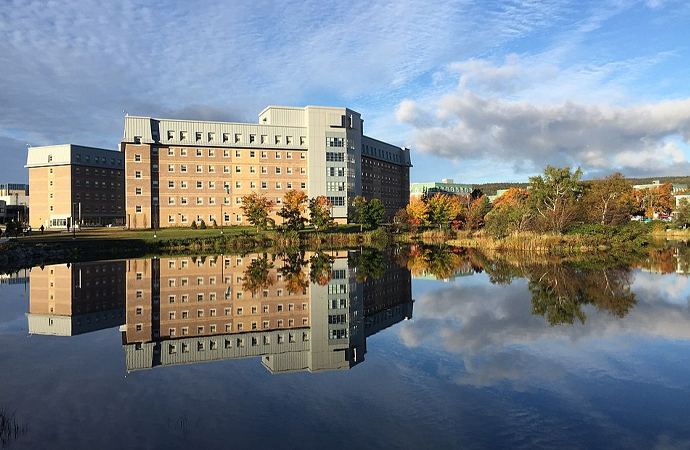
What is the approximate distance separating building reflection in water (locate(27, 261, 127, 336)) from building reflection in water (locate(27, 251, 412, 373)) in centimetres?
4

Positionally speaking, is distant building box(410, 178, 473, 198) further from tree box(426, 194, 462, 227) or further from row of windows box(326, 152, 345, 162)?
row of windows box(326, 152, 345, 162)

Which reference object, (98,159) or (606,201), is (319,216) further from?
(98,159)

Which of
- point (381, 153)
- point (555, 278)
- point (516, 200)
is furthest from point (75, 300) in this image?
point (381, 153)

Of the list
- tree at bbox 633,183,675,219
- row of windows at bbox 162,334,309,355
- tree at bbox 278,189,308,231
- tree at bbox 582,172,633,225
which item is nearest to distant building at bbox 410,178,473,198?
tree at bbox 633,183,675,219

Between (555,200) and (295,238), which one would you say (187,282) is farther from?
(555,200)

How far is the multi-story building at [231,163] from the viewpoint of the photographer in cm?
6359

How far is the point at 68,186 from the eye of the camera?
80.8 m

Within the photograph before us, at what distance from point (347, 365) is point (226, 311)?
7.46 m

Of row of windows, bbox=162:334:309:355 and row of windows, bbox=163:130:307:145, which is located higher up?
row of windows, bbox=163:130:307:145

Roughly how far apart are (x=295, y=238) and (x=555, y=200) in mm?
26358

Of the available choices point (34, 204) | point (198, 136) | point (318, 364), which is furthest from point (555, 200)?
point (34, 204)

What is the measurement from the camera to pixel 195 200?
6625 cm

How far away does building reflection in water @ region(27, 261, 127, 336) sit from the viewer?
1500 centimetres

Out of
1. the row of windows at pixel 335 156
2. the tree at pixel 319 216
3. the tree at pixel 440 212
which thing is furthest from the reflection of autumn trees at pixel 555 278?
the row of windows at pixel 335 156
